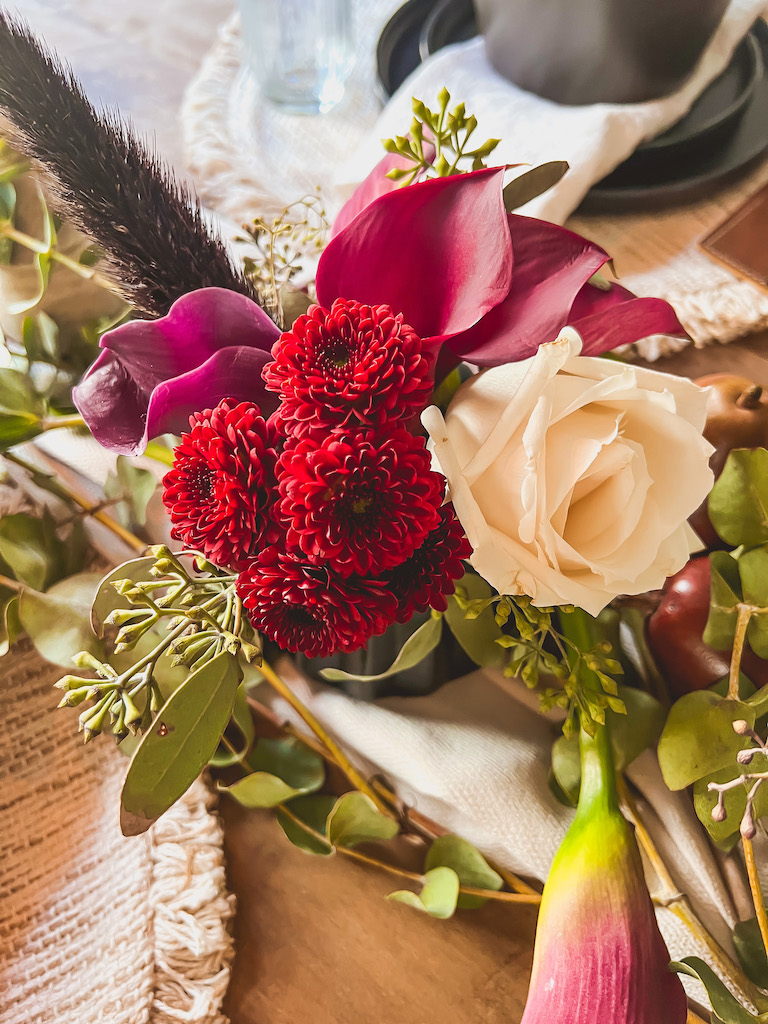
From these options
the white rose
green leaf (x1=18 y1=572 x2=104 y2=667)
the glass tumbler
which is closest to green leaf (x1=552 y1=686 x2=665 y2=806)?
the white rose

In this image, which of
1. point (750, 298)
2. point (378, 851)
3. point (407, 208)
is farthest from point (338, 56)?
point (378, 851)

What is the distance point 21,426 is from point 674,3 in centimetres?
43

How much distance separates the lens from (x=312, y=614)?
0.77 ft

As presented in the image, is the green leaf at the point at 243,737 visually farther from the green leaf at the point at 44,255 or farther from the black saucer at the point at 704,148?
the black saucer at the point at 704,148

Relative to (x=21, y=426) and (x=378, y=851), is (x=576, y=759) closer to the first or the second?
(x=378, y=851)

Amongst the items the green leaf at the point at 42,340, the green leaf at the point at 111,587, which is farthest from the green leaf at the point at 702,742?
the green leaf at the point at 42,340

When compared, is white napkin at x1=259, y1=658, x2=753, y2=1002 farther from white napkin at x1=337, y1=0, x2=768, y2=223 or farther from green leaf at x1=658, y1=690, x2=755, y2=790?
white napkin at x1=337, y1=0, x2=768, y2=223

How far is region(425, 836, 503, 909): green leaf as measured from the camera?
349mm

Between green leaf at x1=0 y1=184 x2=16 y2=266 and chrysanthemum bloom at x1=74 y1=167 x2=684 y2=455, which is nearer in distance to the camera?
chrysanthemum bloom at x1=74 y1=167 x2=684 y2=455

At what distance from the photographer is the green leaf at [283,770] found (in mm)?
367

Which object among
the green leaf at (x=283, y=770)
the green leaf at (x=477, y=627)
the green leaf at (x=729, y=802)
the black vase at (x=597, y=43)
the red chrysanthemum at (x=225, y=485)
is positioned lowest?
the green leaf at (x=283, y=770)

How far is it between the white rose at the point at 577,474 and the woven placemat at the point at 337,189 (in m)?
0.27

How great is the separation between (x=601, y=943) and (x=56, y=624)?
0.82 feet

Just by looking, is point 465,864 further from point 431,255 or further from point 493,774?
point 431,255
